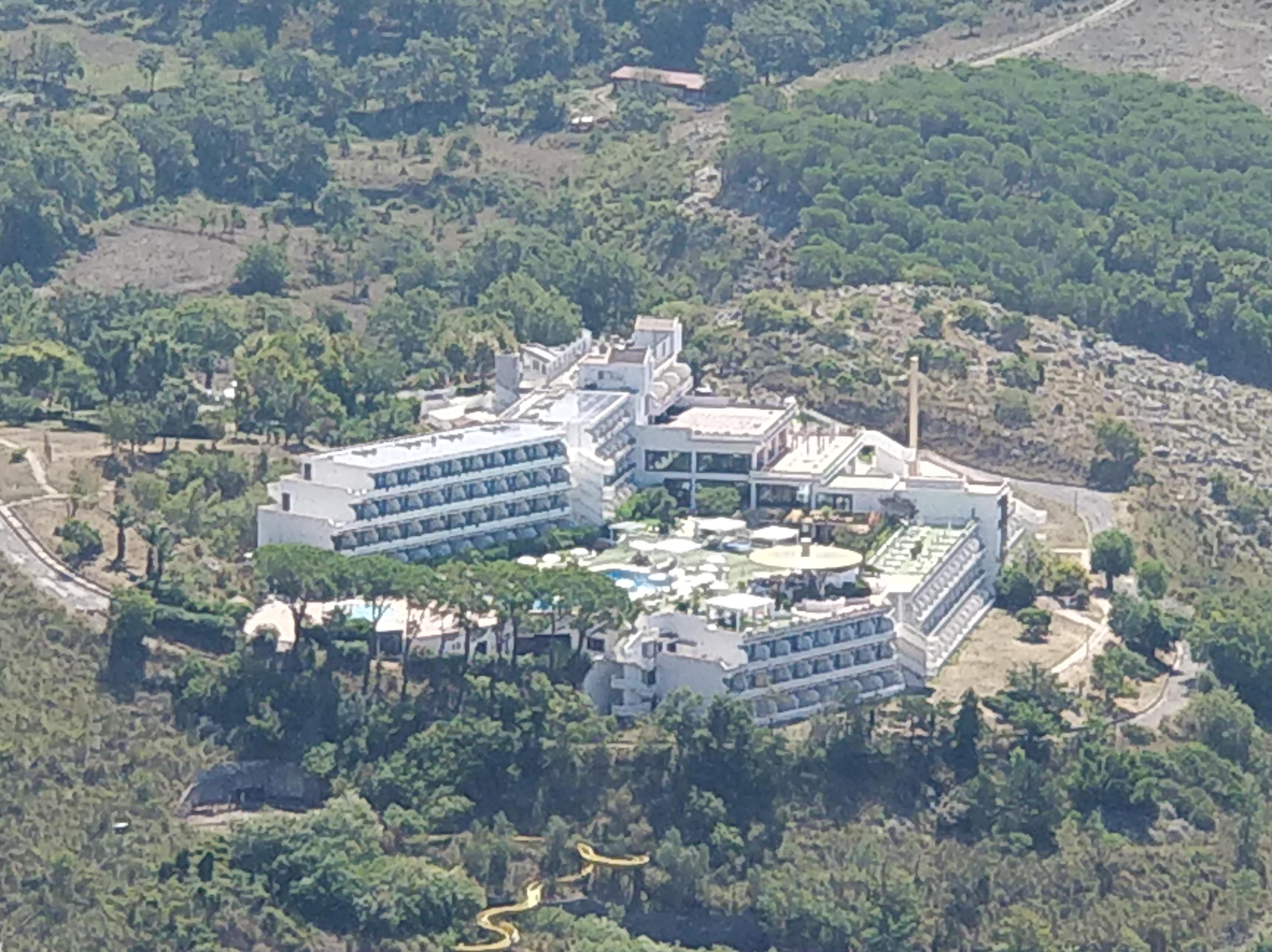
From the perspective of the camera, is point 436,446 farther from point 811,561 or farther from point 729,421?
point 729,421

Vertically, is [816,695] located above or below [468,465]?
below

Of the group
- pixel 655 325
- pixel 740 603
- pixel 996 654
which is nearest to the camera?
pixel 740 603

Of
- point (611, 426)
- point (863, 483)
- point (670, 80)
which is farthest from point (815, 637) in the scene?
point (670, 80)

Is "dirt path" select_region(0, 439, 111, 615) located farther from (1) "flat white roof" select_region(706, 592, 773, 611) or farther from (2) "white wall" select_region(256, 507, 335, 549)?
(1) "flat white roof" select_region(706, 592, 773, 611)

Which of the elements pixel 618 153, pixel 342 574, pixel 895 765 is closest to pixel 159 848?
pixel 342 574

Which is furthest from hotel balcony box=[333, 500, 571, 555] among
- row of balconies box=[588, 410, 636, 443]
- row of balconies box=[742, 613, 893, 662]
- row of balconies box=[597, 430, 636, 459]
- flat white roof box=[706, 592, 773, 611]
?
row of balconies box=[742, 613, 893, 662]

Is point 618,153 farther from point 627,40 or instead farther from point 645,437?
point 645,437
